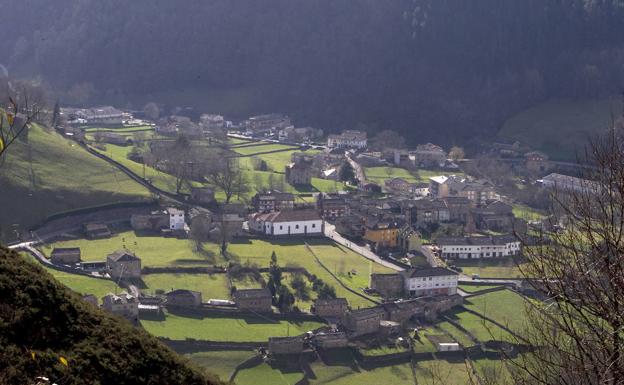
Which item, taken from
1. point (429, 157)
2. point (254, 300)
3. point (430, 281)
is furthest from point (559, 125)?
point (254, 300)

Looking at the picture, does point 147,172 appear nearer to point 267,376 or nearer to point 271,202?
point 271,202

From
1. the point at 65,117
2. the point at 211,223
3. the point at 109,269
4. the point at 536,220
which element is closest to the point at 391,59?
the point at 65,117

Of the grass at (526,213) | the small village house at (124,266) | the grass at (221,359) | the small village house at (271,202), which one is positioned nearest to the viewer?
the grass at (221,359)

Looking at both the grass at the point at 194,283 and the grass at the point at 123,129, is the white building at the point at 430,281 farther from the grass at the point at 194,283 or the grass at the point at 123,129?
the grass at the point at 123,129

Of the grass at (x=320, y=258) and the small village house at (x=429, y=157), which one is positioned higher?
the small village house at (x=429, y=157)

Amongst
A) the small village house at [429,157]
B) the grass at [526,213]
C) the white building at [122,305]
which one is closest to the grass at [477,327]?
the white building at [122,305]

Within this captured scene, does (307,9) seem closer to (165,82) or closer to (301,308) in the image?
(165,82)

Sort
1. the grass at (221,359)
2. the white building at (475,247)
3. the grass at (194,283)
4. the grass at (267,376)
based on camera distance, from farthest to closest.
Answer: the white building at (475,247), the grass at (194,283), the grass at (221,359), the grass at (267,376)

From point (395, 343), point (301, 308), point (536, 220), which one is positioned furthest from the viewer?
point (536, 220)
